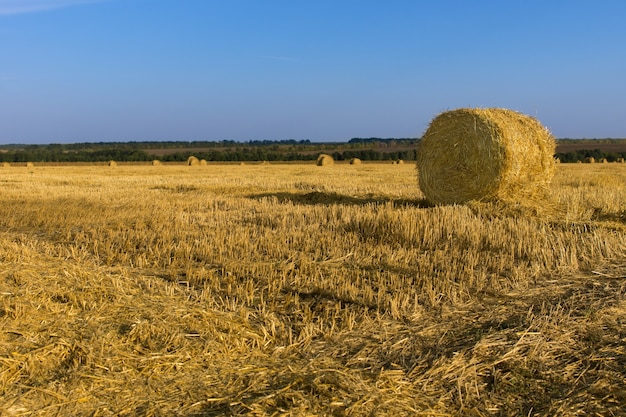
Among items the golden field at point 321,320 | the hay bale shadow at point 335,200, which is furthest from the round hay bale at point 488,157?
the golden field at point 321,320

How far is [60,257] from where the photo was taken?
6.66 meters

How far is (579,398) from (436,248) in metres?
3.66

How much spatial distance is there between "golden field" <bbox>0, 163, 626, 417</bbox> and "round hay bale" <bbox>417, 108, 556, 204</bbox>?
7.24 ft

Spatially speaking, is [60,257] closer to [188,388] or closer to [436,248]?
[188,388]

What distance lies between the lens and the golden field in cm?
324

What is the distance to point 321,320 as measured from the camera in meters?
4.36

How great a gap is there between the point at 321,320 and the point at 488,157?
7.03 meters

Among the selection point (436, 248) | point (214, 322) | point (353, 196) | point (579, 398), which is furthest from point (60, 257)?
point (353, 196)

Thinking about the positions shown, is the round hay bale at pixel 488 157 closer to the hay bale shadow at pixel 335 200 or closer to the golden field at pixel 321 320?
the hay bale shadow at pixel 335 200

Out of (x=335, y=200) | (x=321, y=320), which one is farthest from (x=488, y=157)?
(x=321, y=320)

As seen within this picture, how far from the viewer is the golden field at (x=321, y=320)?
10.6 ft

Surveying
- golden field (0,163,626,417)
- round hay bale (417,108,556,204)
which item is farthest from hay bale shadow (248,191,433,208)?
golden field (0,163,626,417)

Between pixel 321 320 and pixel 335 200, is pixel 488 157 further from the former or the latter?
pixel 321 320

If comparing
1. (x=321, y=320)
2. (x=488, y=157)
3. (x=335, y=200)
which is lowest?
(x=321, y=320)
